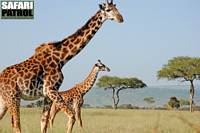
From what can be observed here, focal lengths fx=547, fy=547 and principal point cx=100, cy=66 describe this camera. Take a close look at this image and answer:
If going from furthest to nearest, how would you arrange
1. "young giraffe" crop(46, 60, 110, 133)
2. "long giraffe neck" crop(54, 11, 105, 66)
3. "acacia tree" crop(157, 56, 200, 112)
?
"acacia tree" crop(157, 56, 200, 112) < "young giraffe" crop(46, 60, 110, 133) < "long giraffe neck" crop(54, 11, 105, 66)

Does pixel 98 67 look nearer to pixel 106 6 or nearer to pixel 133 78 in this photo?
pixel 106 6

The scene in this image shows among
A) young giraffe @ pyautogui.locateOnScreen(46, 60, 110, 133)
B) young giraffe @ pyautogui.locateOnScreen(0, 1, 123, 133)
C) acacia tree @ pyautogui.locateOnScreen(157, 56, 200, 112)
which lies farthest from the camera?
acacia tree @ pyautogui.locateOnScreen(157, 56, 200, 112)

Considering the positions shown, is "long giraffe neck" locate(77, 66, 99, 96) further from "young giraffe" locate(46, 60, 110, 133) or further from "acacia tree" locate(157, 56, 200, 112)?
"acacia tree" locate(157, 56, 200, 112)

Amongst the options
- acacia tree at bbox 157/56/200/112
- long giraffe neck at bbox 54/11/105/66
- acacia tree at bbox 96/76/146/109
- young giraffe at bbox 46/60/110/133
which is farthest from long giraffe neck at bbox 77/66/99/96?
acacia tree at bbox 96/76/146/109

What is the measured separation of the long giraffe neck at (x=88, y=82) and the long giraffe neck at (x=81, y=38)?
17.2 ft

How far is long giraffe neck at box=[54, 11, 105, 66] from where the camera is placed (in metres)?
9.06

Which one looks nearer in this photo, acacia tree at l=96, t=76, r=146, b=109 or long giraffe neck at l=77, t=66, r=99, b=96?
long giraffe neck at l=77, t=66, r=99, b=96

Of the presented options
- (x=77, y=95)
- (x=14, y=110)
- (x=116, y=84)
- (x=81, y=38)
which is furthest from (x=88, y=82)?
(x=116, y=84)

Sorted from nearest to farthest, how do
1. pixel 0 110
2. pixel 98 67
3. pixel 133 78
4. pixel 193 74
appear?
pixel 0 110, pixel 98 67, pixel 193 74, pixel 133 78

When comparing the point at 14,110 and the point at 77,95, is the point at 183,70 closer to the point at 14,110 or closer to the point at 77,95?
the point at 77,95

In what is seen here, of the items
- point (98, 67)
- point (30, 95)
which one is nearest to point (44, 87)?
point (30, 95)

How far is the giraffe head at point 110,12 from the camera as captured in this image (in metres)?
8.31

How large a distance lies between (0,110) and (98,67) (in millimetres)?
7733

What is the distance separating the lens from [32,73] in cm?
831
